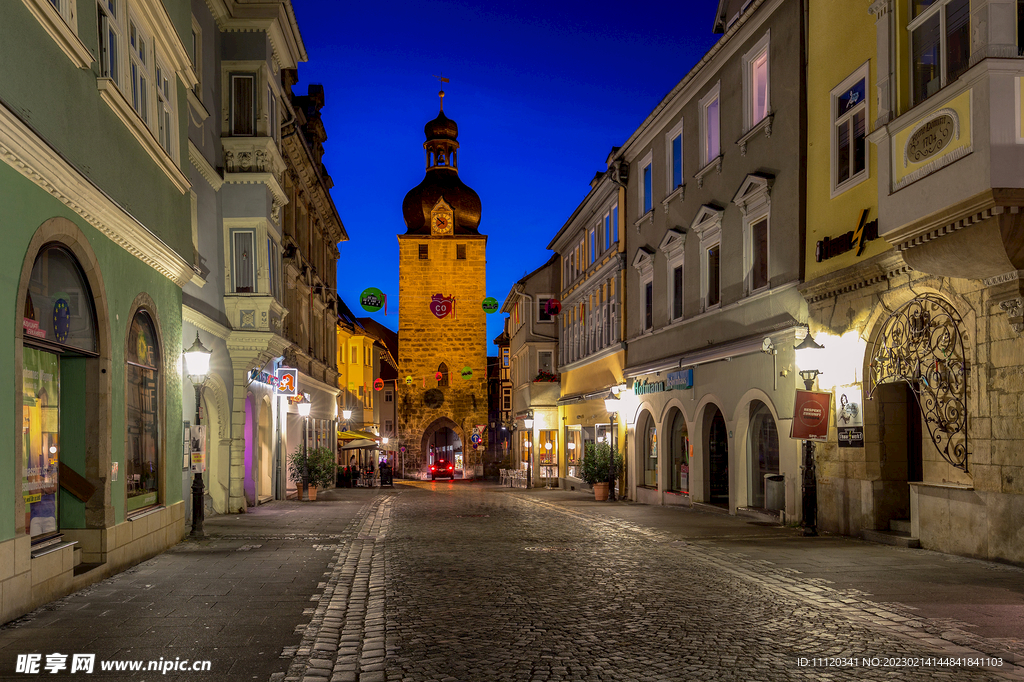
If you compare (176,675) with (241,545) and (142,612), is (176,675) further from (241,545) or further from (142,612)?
(241,545)

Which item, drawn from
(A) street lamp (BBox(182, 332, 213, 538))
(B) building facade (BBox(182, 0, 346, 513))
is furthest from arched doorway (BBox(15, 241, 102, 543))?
(B) building facade (BBox(182, 0, 346, 513))

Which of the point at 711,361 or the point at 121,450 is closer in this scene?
the point at 121,450

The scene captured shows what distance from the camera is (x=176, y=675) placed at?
260 inches

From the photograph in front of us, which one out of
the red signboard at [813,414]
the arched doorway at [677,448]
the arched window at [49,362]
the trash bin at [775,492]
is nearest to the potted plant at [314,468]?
the arched doorway at [677,448]

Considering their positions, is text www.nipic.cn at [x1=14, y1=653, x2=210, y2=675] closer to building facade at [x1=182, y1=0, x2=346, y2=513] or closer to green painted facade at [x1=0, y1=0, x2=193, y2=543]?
green painted facade at [x1=0, y1=0, x2=193, y2=543]

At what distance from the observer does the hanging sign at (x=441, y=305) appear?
6366cm

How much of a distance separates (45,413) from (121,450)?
A: 1938 mm

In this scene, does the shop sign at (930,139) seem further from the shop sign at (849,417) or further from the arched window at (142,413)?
the arched window at (142,413)

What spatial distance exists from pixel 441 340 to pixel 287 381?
38290 millimetres

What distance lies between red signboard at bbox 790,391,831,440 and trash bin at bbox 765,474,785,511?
261 centimetres

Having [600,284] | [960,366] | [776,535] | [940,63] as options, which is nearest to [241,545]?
[776,535]

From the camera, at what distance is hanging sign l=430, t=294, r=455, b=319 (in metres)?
63.7

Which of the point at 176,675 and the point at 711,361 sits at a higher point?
the point at 711,361

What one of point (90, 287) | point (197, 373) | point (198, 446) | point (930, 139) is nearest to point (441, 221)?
point (198, 446)
